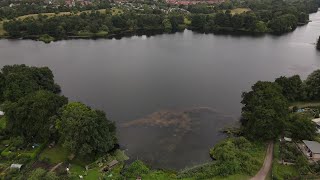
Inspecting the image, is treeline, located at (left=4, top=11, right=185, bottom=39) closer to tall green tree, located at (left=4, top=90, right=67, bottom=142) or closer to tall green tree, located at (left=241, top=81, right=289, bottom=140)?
tall green tree, located at (left=4, top=90, right=67, bottom=142)

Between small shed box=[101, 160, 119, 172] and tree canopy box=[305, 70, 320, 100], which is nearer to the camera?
small shed box=[101, 160, 119, 172]

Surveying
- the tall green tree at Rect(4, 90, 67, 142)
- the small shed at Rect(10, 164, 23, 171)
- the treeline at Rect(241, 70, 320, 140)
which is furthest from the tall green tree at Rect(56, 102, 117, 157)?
the treeline at Rect(241, 70, 320, 140)

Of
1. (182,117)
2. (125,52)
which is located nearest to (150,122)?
(182,117)

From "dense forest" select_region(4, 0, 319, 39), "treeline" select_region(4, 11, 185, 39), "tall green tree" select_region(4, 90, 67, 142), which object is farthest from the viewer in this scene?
"dense forest" select_region(4, 0, 319, 39)

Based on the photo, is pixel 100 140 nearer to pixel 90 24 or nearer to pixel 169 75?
pixel 169 75

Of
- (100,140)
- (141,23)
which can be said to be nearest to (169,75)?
(100,140)

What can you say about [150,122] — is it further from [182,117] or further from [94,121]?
[94,121]

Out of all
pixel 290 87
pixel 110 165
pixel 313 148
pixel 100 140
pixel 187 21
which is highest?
pixel 187 21
